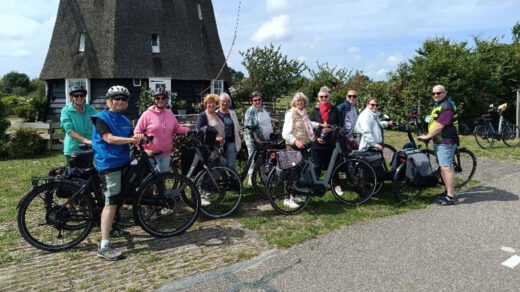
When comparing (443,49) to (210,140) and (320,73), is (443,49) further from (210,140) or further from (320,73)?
(210,140)

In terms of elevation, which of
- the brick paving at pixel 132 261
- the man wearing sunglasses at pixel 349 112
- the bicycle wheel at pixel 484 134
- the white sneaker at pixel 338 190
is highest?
the man wearing sunglasses at pixel 349 112

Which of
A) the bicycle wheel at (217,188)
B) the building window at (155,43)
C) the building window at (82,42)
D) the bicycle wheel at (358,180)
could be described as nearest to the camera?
the bicycle wheel at (217,188)

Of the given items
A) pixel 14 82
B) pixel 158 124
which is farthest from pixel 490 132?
pixel 14 82

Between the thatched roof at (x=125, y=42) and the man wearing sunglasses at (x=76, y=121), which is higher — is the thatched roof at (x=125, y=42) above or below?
above

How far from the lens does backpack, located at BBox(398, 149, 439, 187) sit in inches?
247

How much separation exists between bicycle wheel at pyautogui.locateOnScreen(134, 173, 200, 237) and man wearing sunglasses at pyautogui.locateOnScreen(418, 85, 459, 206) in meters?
3.90

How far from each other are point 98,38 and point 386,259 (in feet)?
71.2

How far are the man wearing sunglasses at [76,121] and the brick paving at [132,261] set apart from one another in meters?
1.31

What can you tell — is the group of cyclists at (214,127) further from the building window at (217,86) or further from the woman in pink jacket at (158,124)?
the building window at (217,86)

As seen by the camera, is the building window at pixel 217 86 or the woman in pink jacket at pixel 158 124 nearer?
the woman in pink jacket at pixel 158 124

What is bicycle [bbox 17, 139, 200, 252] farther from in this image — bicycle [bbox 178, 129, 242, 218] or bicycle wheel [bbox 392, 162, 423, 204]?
bicycle wheel [bbox 392, 162, 423, 204]

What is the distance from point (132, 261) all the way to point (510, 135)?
43.0 feet

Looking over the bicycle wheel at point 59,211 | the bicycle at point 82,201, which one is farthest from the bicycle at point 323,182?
the bicycle wheel at point 59,211

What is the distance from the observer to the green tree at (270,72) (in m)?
30.7
